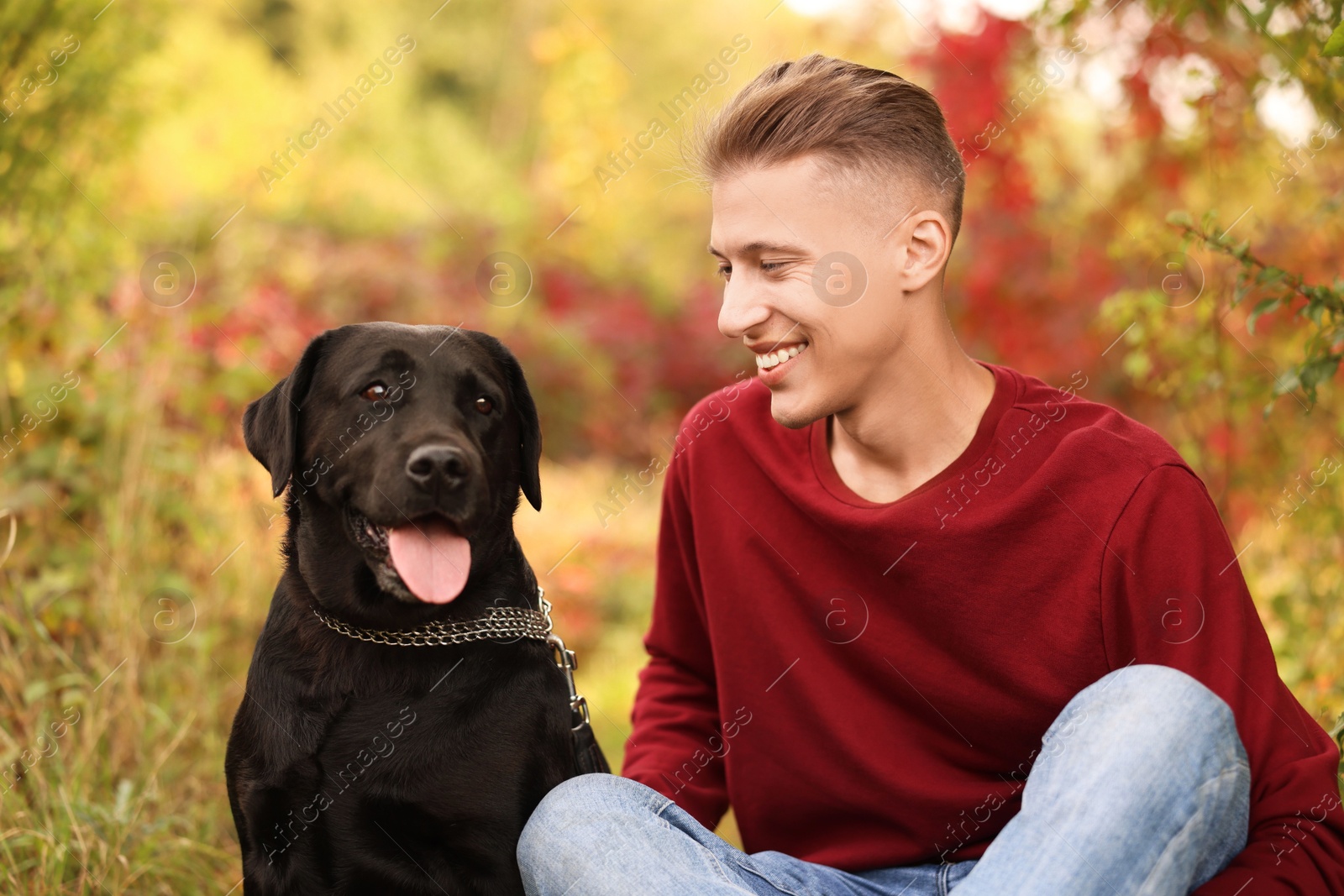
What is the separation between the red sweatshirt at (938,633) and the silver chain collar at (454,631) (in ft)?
1.61

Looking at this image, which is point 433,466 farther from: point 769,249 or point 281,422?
point 769,249

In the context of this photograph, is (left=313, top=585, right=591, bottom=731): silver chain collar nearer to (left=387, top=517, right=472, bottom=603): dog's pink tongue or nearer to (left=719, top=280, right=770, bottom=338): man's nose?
(left=387, top=517, right=472, bottom=603): dog's pink tongue

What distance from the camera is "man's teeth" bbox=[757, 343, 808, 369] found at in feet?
7.64

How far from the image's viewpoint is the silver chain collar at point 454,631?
215 cm

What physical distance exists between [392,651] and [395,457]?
1.24 ft

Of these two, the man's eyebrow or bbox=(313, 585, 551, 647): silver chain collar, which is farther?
the man's eyebrow

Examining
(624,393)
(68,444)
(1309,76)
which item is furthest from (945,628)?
(624,393)

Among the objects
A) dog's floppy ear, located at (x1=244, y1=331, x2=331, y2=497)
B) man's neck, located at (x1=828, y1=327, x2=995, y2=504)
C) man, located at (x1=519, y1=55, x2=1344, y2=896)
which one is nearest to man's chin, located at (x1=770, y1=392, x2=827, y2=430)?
man, located at (x1=519, y1=55, x2=1344, y2=896)

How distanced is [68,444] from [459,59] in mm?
14467

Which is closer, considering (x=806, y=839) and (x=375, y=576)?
(x=375, y=576)

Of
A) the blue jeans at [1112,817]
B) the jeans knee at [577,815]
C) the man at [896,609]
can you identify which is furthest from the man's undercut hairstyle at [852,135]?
the jeans knee at [577,815]

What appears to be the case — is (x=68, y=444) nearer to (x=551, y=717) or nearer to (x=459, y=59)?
(x=551, y=717)

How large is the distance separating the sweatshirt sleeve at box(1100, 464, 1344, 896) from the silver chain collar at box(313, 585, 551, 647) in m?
1.13

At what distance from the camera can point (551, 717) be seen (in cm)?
218
